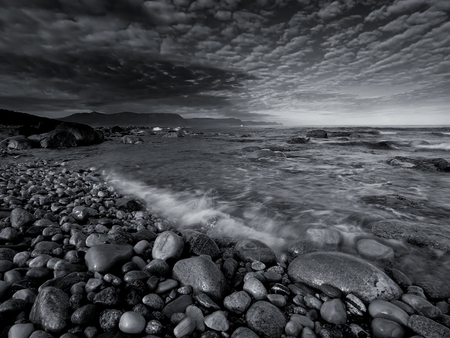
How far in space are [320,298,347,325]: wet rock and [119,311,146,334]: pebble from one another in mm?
1481

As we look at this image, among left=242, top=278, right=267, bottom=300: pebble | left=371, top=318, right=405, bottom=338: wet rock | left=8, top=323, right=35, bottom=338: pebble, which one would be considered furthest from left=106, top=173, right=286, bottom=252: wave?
left=8, top=323, right=35, bottom=338: pebble

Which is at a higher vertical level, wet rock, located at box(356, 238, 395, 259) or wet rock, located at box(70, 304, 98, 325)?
wet rock, located at box(70, 304, 98, 325)

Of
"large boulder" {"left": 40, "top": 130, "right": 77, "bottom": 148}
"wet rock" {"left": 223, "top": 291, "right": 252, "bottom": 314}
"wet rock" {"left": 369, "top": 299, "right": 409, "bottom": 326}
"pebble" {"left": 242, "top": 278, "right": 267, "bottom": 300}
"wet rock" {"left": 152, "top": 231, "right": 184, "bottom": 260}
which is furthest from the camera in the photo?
"large boulder" {"left": 40, "top": 130, "right": 77, "bottom": 148}

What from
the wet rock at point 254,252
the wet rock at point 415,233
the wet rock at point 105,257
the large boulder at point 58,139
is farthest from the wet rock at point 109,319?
the large boulder at point 58,139

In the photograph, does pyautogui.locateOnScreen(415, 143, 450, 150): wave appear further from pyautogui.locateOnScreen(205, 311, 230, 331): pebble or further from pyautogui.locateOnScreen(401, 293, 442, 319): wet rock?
pyautogui.locateOnScreen(205, 311, 230, 331): pebble

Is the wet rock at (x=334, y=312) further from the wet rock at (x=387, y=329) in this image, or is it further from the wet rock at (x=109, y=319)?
the wet rock at (x=109, y=319)

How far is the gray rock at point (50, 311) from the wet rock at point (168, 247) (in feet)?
3.16

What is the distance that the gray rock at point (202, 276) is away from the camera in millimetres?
2107

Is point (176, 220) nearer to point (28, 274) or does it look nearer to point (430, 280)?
point (28, 274)

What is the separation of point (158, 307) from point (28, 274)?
1.35m

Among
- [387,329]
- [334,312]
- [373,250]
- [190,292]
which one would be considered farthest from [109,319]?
[373,250]

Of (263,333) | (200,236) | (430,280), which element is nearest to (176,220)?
(200,236)

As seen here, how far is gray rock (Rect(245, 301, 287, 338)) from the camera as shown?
1737mm

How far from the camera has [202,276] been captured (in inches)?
86.3
